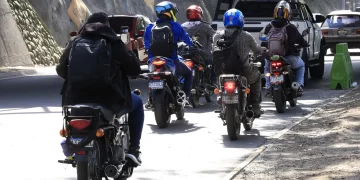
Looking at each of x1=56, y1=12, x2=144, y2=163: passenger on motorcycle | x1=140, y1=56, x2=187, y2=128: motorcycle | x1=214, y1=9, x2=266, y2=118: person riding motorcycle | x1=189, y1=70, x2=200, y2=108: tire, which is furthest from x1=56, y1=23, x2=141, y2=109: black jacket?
x1=189, y1=70, x2=200, y2=108: tire

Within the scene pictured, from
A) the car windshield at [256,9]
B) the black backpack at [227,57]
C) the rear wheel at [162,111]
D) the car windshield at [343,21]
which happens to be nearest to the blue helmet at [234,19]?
the black backpack at [227,57]

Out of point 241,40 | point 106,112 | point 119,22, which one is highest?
point 106,112

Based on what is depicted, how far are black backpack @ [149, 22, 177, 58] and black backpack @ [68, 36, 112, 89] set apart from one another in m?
6.55

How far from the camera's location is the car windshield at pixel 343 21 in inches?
1378

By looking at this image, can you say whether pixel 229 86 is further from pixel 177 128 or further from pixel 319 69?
pixel 319 69

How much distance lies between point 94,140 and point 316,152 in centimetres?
398

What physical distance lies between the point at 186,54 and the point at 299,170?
731cm

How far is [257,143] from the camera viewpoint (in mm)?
12227

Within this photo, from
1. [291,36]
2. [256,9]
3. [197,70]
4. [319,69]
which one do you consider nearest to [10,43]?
[319,69]

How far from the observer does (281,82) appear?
15.6m

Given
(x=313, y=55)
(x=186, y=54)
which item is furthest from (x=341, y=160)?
(x=313, y=55)

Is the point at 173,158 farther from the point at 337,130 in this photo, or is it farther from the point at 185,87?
the point at 185,87

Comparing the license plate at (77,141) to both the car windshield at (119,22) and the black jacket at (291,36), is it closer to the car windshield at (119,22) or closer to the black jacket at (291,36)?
the black jacket at (291,36)

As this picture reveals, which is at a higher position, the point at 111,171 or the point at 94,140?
the point at 94,140
